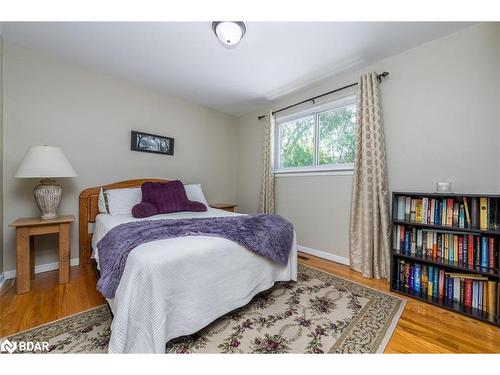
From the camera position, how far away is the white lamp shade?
1.79 metres

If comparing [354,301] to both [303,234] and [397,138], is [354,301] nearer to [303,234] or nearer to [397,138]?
[303,234]

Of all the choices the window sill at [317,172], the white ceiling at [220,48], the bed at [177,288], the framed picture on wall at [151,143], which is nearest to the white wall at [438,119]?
the window sill at [317,172]

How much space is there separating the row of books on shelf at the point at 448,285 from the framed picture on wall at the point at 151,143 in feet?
10.2

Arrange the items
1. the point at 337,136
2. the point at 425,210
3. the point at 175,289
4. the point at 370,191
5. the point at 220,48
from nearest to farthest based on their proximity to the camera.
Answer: the point at 175,289
the point at 425,210
the point at 220,48
the point at 370,191
the point at 337,136

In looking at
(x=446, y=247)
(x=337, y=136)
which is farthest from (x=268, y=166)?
(x=446, y=247)

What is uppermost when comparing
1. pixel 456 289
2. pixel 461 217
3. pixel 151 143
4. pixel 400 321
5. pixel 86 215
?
pixel 151 143

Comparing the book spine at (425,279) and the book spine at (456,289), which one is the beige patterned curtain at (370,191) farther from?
the book spine at (456,289)

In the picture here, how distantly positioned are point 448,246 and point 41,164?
139 inches

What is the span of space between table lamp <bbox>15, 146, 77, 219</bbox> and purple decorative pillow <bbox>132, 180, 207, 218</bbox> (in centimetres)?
68

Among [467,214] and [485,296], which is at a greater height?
[467,214]

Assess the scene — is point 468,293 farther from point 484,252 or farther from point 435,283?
point 484,252

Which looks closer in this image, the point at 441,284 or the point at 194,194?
the point at 441,284

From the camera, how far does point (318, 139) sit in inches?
111

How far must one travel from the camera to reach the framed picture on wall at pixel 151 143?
271 cm
